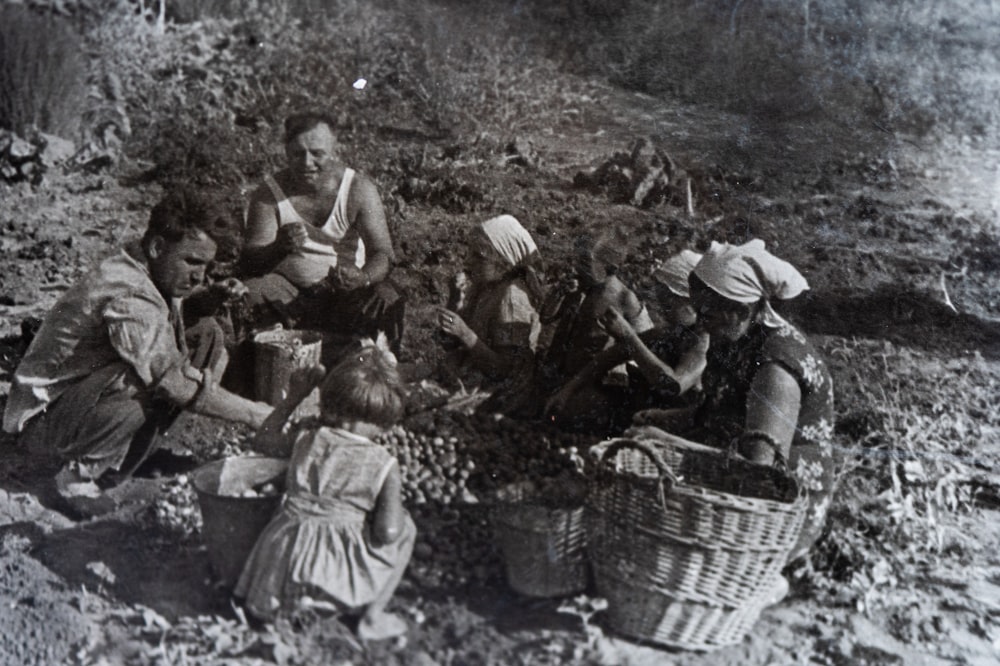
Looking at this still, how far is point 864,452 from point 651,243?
1.17 m

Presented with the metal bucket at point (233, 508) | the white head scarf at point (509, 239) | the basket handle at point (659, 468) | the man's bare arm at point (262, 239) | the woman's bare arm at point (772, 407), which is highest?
the white head scarf at point (509, 239)

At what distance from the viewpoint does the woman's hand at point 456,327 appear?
3.74 m

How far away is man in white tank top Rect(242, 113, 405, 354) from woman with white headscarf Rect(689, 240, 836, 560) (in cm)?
124

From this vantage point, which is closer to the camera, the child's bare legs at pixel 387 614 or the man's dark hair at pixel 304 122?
the child's bare legs at pixel 387 614

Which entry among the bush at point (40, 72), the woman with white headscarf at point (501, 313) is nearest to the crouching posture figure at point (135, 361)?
the bush at point (40, 72)

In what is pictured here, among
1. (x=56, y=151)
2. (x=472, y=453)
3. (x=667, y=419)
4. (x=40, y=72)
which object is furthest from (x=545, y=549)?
(x=40, y=72)

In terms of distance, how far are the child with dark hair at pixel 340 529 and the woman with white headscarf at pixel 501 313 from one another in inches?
17.4

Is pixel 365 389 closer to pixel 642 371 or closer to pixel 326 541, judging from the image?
pixel 326 541

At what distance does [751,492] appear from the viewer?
351cm

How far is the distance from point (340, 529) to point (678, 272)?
1635 millimetres

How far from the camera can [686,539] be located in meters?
3.32

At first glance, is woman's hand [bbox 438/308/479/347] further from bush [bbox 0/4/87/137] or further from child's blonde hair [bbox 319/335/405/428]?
bush [bbox 0/4/87/137]

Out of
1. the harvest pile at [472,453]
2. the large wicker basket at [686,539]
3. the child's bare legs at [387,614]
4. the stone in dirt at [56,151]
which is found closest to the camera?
the large wicker basket at [686,539]

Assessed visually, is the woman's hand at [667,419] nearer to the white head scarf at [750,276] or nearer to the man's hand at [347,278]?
the white head scarf at [750,276]
